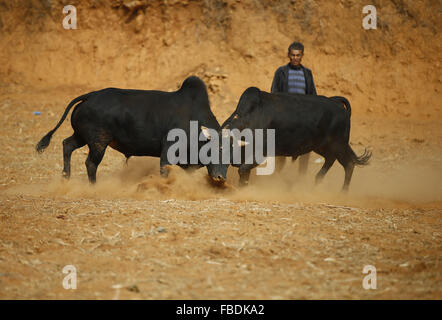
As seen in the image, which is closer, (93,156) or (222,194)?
(222,194)

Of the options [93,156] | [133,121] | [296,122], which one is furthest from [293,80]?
[93,156]

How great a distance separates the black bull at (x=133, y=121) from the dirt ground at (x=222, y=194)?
41cm

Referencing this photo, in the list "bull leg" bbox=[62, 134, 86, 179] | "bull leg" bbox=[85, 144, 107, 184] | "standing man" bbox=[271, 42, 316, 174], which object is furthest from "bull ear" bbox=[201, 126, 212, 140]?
"bull leg" bbox=[62, 134, 86, 179]

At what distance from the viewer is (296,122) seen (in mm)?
7363

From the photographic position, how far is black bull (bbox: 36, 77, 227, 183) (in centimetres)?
713

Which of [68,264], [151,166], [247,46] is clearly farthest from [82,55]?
[68,264]

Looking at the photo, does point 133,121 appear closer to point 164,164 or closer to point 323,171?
point 164,164

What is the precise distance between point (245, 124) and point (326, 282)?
144 inches

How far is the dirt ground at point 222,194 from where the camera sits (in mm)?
3898

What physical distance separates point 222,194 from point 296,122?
1.41 meters

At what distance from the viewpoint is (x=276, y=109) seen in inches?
288
